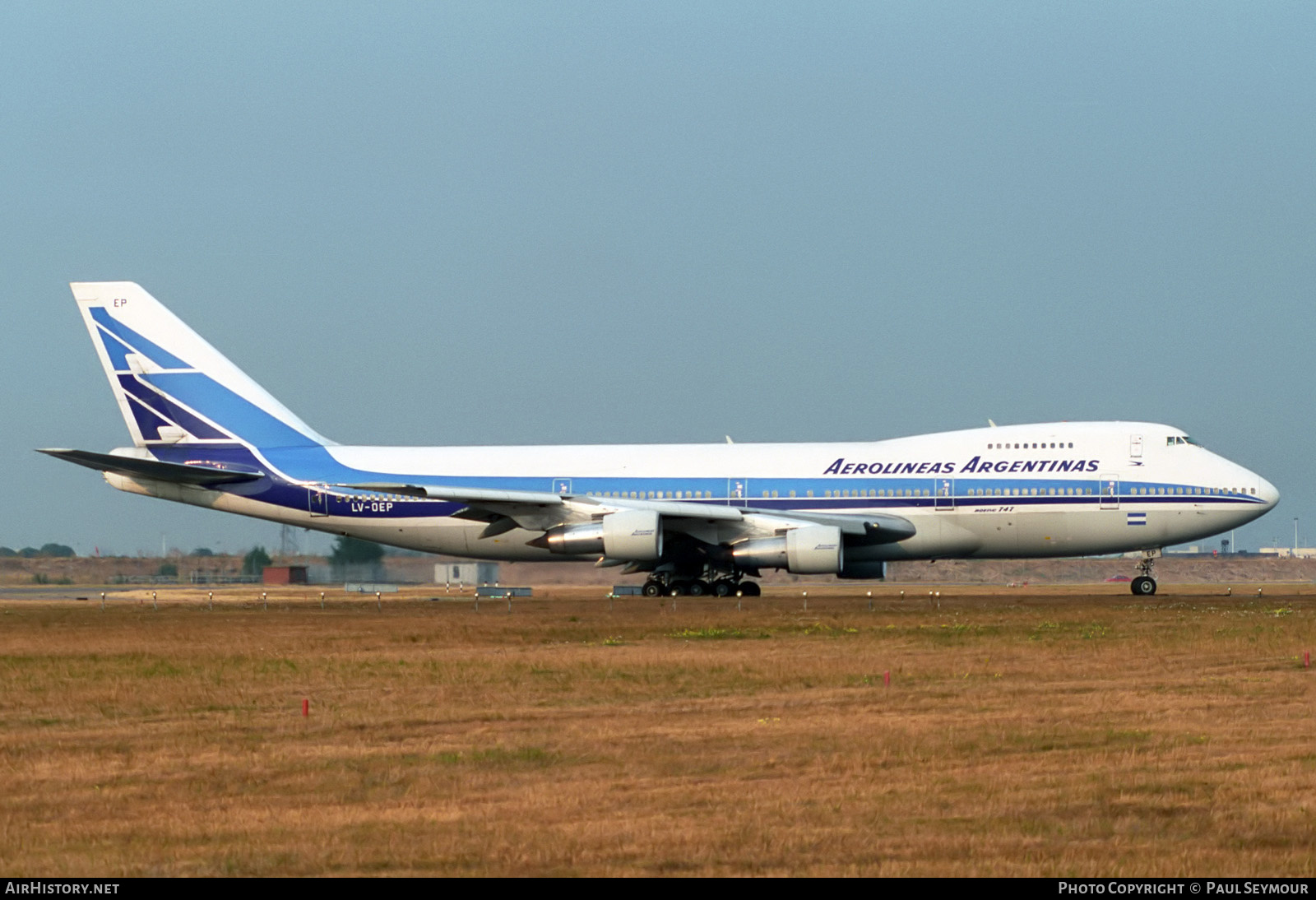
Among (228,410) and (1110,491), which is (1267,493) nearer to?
(1110,491)

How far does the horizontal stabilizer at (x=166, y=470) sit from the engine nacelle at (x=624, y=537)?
10738 millimetres

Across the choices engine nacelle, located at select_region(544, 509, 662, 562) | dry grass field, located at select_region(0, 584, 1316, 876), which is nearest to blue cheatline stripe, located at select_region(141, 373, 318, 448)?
engine nacelle, located at select_region(544, 509, 662, 562)

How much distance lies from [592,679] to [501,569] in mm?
48650

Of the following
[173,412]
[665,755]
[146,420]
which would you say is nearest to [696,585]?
[173,412]

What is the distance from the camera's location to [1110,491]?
1594 inches

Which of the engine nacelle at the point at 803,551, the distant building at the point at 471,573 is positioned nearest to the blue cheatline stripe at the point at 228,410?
the engine nacelle at the point at 803,551

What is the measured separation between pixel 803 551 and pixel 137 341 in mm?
21217

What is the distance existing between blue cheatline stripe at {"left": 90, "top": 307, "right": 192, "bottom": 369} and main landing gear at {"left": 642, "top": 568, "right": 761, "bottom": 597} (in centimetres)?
1550

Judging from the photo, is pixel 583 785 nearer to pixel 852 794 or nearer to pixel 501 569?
pixel 852 794

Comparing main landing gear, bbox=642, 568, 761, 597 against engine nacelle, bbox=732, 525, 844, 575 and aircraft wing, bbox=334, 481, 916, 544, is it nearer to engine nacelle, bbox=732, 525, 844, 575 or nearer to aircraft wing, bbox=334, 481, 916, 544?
aircraft wing, bbox=334, 481, 916, 544

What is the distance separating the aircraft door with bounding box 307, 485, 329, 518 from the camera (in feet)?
145

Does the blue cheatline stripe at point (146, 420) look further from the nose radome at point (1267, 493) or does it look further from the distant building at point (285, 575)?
the nose radome at point (1267, 493)

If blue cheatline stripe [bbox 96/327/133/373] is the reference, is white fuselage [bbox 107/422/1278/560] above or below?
below

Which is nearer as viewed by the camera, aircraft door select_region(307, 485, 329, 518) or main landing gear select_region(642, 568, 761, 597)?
main landing gear select_region(642, 568, 761, 597)
